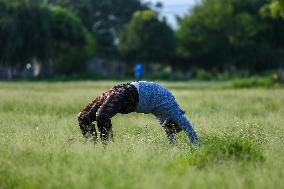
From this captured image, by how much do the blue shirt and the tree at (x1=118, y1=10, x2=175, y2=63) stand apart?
75.8 metres

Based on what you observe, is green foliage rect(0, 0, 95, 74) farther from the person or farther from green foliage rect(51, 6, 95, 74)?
the person

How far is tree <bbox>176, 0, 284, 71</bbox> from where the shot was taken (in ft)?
271

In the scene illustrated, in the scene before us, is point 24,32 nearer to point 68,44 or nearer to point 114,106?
point 68,44

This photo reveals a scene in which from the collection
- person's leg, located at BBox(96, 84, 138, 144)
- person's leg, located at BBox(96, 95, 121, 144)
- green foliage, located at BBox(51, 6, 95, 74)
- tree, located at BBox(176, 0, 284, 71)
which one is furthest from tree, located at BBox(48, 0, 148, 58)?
person's leg, located at BBox(96, 95, 121, 144)

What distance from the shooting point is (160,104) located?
32.1ft

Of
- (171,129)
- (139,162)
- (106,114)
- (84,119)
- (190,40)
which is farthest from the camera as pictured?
(190,40)

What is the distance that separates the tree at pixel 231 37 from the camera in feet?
271

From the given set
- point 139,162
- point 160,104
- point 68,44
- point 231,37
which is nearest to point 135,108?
point 160,104

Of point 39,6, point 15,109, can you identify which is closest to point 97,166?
point 15,109

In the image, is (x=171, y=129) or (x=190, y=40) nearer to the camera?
(x=171, y=129)

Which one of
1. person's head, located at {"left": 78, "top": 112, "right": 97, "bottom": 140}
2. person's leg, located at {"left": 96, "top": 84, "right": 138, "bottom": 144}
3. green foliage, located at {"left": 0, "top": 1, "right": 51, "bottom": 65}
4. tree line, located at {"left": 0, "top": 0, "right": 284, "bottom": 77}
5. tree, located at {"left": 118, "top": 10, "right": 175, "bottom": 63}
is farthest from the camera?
tree, located at {"left": 118, "top": 10, "right": 175, "bottom": 63}

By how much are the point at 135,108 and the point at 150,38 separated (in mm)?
76461

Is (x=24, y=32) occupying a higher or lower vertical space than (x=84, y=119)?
higher

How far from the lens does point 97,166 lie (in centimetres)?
721
